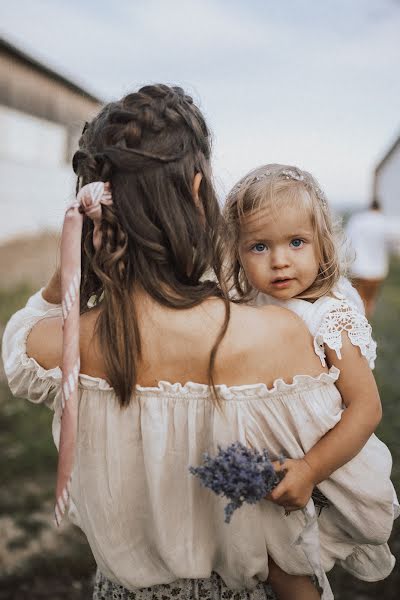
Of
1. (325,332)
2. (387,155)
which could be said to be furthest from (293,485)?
(387,155)

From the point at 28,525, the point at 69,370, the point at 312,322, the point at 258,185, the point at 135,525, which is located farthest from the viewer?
the point at 28,525

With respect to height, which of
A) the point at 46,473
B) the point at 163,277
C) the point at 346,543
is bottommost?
the point at 46,473

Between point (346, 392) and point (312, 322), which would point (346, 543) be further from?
point (312, 322)

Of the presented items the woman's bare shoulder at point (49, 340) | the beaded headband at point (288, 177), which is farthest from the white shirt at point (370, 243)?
the woman's bare shoulder at point (49, 340)

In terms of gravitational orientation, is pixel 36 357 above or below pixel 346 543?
above

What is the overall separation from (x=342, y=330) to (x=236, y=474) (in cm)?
51

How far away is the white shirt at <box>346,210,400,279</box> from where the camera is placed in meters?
7.38

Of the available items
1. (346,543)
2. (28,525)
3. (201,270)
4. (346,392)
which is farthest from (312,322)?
(28,525)

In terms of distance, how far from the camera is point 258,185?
6.11 feet

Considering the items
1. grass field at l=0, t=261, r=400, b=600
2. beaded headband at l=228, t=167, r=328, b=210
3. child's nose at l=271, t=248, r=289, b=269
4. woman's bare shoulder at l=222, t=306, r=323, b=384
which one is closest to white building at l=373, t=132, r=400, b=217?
grass field at l=0, t=261, r=400, b=600

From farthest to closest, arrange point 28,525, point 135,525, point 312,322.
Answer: point 28,525, point 312,322, point 135,525

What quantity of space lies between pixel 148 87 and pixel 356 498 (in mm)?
1144

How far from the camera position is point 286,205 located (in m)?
1.83

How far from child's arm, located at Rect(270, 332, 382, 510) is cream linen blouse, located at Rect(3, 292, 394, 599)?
0.03 metres
